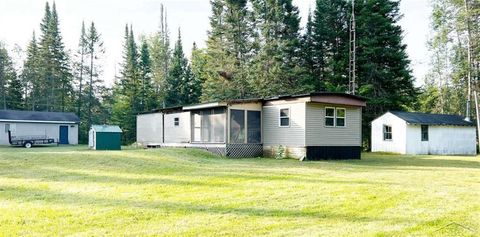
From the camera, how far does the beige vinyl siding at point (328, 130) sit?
613 inches

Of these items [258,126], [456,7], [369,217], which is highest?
[456,7]

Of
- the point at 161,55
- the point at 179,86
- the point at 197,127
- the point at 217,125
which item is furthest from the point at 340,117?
the point at 161,55

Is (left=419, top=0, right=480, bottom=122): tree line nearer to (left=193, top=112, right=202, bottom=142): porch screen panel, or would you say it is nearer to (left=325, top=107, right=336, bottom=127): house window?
(left=325, top=107, right=336, bottom=127): house window

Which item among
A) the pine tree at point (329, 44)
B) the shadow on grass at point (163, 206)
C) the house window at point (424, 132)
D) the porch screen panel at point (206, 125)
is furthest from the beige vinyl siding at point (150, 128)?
the shadow on grass at point (163, 206)

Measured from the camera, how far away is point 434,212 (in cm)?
535

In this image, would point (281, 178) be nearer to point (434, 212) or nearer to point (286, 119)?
point (434, 212)

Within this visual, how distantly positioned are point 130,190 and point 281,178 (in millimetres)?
3417

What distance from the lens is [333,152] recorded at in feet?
53.5

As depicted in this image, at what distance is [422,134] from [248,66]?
13153 mm

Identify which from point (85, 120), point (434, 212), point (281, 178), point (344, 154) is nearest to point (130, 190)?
point (281, 178)

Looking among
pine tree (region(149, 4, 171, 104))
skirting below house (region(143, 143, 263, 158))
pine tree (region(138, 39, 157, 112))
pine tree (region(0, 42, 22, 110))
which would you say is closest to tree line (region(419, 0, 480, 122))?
skirting below house (region(143, 143, 263, 158))

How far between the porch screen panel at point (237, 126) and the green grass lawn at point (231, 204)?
667cm

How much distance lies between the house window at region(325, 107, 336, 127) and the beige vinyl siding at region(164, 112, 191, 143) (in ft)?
22.2

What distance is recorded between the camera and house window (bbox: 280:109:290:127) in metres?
16.2
